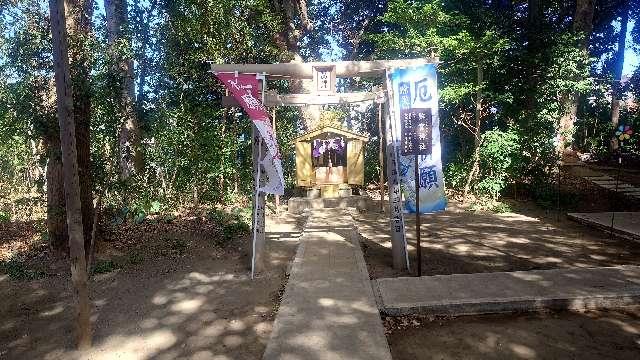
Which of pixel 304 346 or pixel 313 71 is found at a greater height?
pixel 313 71

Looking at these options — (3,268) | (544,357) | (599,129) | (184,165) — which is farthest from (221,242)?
(599,129)

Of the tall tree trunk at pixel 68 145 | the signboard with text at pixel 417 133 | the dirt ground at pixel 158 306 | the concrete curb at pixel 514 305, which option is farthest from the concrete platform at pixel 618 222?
the tall tree trunk at pixel 68 145

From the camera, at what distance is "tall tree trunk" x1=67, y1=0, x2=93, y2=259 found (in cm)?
739

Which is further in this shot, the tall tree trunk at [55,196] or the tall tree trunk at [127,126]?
the tall tree trunk at [127,126]

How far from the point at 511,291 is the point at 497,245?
137 inches

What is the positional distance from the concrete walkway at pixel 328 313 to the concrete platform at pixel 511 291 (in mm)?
470

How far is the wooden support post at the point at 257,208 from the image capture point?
7008 mm

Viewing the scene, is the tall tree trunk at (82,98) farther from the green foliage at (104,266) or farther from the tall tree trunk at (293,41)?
the tall tree trunk at (293,41)

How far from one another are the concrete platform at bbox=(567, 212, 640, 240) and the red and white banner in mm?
8240

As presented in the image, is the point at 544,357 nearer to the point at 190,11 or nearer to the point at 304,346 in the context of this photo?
the point at 304,346

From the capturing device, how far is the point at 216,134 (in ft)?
45.7

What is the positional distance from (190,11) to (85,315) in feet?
40.6

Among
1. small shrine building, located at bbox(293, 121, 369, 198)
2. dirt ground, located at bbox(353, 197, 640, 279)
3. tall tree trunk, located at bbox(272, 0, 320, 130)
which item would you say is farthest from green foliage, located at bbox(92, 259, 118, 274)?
tall tree trunk, located at bbox(272, 0, 320, 130)

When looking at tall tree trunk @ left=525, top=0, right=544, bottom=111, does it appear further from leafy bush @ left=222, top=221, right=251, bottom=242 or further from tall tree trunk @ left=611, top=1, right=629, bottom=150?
leafy bush @ left=222, top=221, right=251, bottom=242
